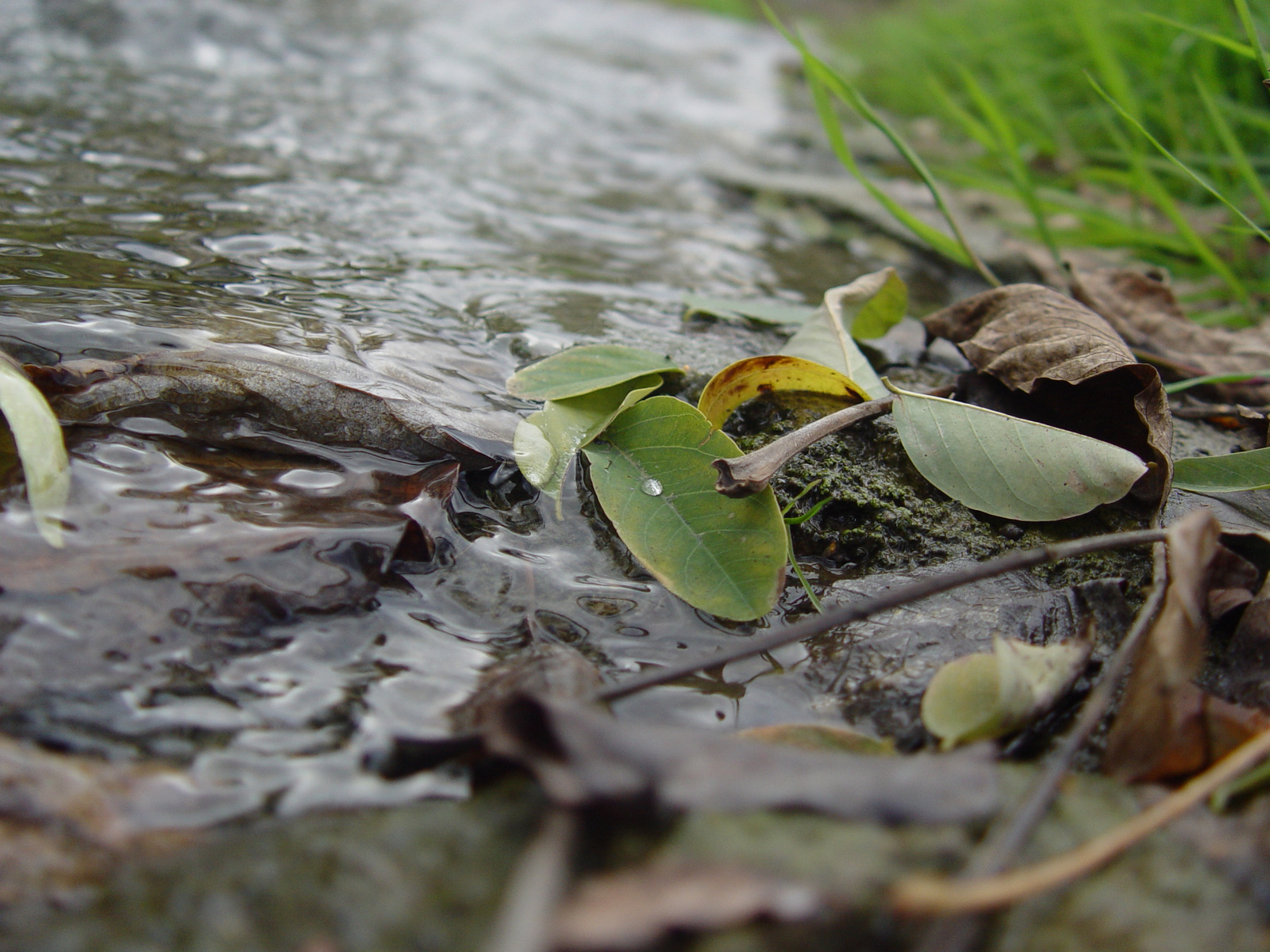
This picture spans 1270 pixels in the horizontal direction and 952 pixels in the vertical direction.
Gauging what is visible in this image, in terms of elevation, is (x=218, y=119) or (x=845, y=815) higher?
(x=218, y=119)

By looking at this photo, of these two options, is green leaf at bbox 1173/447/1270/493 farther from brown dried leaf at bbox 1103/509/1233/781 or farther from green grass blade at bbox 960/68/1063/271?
green grass blade at bbox 960/68/1063/271

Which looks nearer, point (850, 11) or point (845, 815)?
point (845, 815)

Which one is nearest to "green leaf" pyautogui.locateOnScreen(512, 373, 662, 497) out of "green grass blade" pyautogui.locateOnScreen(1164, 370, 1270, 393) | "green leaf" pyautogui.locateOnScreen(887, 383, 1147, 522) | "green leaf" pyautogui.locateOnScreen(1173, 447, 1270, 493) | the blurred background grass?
"green leaf" pyautogui.locateOnScreen(887, 383, 1147, 522)

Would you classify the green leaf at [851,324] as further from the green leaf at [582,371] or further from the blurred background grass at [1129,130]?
the blurred background grass at [1129,130]

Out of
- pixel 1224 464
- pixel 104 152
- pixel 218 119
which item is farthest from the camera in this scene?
pixel 218 119

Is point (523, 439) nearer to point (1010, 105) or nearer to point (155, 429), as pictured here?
point (155, 429)

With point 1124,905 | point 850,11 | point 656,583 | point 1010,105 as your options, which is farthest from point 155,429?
point 850,11

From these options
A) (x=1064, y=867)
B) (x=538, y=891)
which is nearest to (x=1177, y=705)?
(x=1064, y=867)
